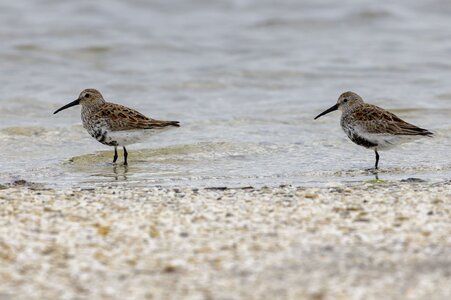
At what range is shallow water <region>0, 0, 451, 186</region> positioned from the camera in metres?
11.5

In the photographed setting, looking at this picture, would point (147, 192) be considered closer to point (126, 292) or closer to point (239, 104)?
point (126, 292)

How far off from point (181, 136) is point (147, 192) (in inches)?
191

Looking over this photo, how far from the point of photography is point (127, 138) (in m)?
11.8

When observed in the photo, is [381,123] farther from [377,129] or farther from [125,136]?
[125,136]

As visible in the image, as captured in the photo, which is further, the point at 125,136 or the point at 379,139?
the point at 125,136

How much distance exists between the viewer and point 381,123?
11211 mm

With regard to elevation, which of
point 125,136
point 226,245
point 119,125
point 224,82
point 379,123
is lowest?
point 226,245

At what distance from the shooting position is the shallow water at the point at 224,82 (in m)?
11.5

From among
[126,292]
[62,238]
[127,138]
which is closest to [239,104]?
[127,138]

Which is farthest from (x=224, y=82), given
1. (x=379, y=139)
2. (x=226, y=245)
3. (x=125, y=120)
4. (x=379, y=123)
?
(x=226, y=245)

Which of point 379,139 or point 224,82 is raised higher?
point 224,82

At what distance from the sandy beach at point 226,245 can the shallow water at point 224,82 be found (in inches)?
80.5

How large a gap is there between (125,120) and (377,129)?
3.33 metres

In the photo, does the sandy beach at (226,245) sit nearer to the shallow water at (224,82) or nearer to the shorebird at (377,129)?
the shallow water at (224,82)
